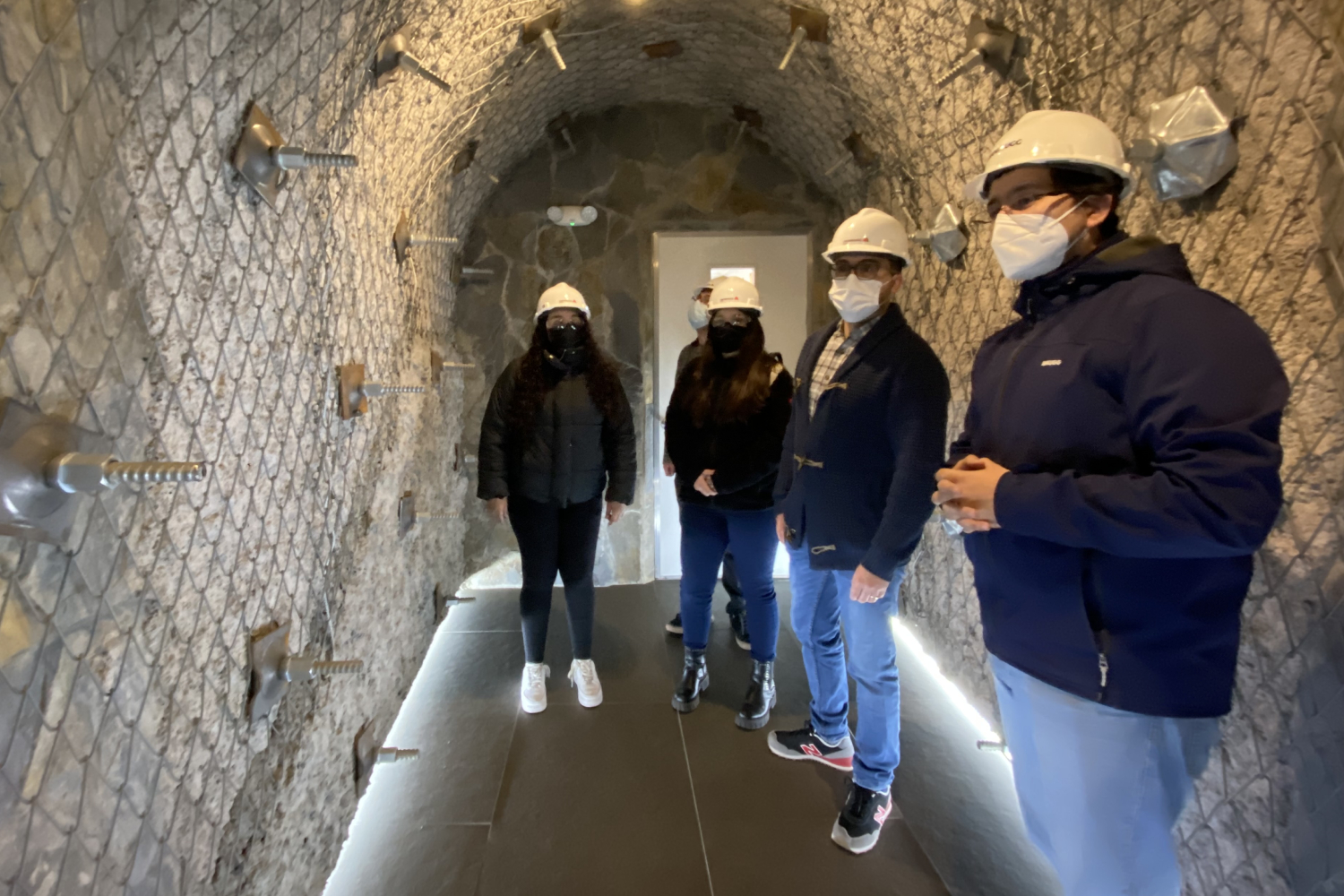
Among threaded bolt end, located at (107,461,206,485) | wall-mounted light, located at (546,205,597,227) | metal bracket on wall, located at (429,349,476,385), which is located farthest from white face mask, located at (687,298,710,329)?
threaded bolt end, located at (107,461,206,485)

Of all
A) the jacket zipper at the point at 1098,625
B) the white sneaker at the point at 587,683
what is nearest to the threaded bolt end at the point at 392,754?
the white sneaker at the point at 587,683

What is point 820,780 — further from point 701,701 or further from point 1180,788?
point 1180,788

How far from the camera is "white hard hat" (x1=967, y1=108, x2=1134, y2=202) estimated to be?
100 centimetres

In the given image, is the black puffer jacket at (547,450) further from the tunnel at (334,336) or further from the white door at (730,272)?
the white door at (730,272)

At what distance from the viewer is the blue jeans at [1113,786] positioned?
3.01ft

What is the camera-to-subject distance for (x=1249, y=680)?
1106 millimetres

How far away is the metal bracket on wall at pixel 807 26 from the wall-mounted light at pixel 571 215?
3.55 feet

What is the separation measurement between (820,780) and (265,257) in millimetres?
1839

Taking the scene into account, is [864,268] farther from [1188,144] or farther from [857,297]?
[1188,144]

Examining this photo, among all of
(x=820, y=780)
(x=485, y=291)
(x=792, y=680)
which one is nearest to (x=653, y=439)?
(x=485, y=291)

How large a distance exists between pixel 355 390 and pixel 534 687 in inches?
45.2

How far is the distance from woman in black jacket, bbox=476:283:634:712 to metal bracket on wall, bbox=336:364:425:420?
434 millimetres

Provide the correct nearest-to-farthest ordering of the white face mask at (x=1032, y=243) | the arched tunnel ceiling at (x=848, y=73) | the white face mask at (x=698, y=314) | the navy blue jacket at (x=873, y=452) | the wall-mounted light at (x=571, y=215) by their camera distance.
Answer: the white face mask at (x=1032, y=243), the arched tunnel ceiling at (x=848, y=73), the navy blue jacket at (x=873, y=452), the white face mask at (x=698, y=314), the wall-mounted light at (x=571, y=215)

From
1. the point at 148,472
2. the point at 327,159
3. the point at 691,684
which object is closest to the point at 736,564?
the point at 691,684
